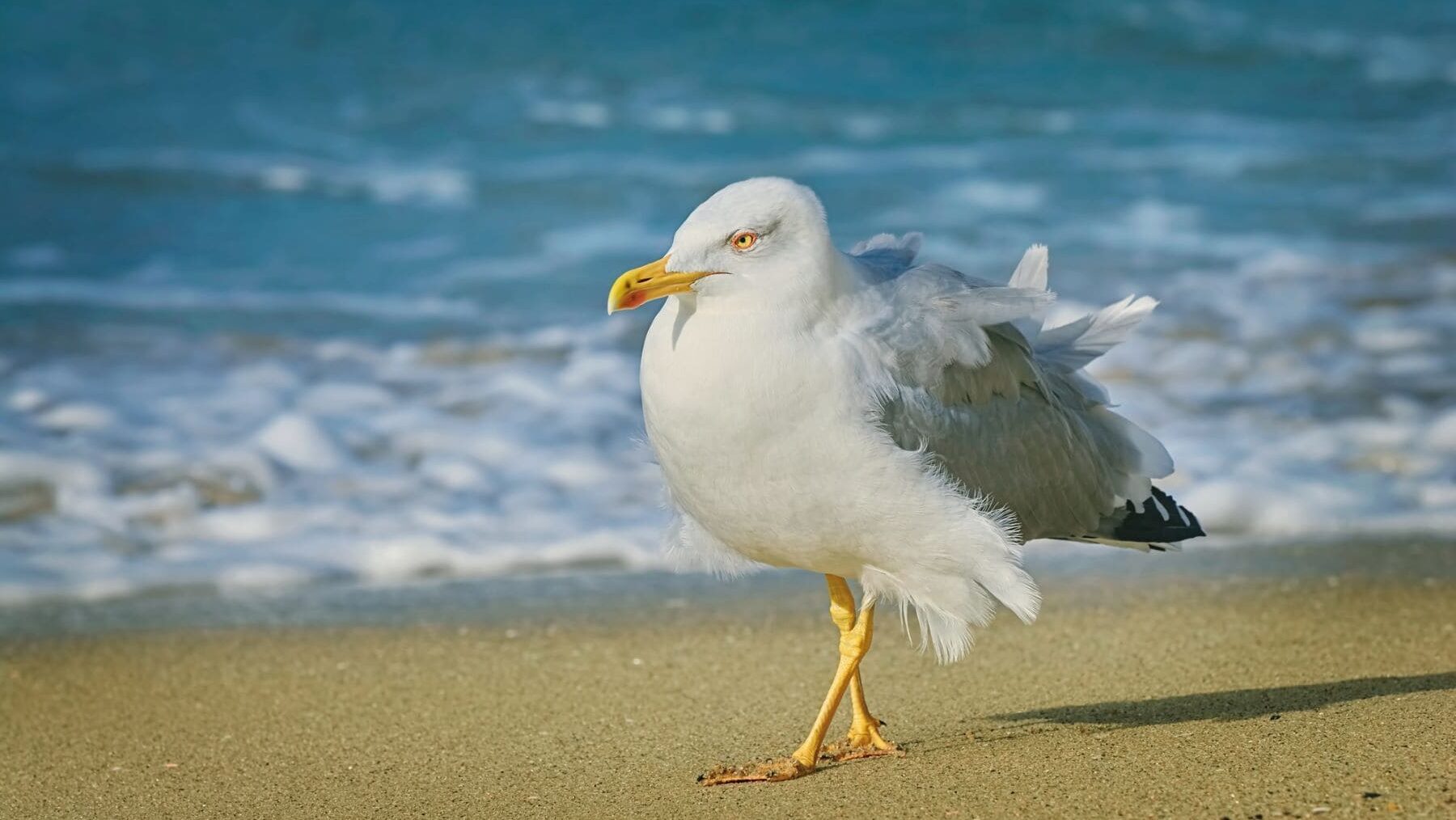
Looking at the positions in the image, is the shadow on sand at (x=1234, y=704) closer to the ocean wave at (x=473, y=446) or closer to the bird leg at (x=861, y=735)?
the bird leg at (x=861, y=735)

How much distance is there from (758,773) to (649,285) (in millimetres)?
1165

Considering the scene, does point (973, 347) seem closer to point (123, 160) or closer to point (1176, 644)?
point (1176, 644)

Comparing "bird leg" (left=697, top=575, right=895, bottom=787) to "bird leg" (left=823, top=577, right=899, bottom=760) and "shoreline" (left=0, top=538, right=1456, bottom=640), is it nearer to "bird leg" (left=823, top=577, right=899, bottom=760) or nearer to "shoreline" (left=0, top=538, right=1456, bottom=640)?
"bird leg" (left=823, top=577, right=899, bottom=760)

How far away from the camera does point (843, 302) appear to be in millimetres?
3875

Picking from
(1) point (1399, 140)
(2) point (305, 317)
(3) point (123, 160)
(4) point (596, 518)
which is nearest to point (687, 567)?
(4) point (596, 518)

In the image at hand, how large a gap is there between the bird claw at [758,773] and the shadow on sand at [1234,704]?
2.20ft

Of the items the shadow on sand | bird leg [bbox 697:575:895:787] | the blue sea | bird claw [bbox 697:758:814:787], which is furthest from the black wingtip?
the blue sea

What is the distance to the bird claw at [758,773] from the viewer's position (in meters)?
3.96

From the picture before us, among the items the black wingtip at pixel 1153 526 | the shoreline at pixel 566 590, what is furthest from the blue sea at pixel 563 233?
the black wingtip at pixel 1153 526

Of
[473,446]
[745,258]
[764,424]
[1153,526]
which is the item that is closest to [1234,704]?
[1153,526]

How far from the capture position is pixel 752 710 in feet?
15.4

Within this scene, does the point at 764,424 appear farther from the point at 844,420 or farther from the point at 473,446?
the point at 473,446

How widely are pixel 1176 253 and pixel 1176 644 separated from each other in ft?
25.0

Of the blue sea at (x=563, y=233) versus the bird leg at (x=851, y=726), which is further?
the blue sea at (x=563, y=233)
